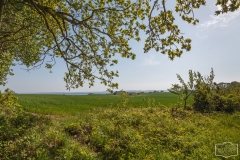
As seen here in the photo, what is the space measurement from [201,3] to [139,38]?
2.66 m

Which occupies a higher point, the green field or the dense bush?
the dense bush

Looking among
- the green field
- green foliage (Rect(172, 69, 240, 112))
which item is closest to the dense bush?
the green field

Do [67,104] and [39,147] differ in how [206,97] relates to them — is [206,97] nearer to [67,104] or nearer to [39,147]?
[39,147]

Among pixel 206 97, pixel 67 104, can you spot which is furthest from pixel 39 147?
pixel 67 104

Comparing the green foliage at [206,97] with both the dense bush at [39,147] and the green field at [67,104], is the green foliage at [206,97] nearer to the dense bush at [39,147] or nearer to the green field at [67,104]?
the green field at [67,104]

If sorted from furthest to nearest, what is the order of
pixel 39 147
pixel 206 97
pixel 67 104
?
pixel 67 104
pixel 206 97
pixel 39 147

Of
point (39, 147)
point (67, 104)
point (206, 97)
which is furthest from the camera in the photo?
point (67, 104)

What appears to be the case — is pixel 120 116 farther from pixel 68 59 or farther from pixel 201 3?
pixel 201 3

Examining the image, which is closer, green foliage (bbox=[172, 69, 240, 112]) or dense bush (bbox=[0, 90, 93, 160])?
dense bush (bbox=[0, 90, 93, 160])

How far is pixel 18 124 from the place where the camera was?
8.89 metres

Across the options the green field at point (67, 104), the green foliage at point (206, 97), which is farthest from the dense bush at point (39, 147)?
the green foliage at point (206, 97)

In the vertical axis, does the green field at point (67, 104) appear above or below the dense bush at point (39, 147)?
below

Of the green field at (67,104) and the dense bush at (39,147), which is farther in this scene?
the green field at (67,104)

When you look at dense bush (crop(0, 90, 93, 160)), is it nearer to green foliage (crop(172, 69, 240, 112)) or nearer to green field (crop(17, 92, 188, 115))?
green field (crop(17, 92, 188, 115))
